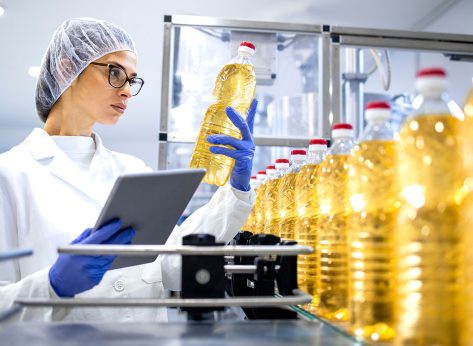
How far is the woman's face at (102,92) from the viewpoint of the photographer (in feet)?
5.26

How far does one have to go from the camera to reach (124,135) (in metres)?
8.65

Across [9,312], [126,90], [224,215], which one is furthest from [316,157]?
[126,90]

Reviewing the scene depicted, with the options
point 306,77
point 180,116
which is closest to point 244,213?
point 180,116

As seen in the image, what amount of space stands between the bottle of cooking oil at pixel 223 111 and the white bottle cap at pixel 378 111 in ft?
2.72

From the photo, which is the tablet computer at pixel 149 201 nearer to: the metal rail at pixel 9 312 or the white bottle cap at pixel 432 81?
the metal rail at pixel 9 312

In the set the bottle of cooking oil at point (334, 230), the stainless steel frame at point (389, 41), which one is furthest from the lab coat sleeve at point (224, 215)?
the stainless steel frame at point (389, 41)

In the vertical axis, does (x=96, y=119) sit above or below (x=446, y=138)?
above

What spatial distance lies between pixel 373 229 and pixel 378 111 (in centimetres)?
16

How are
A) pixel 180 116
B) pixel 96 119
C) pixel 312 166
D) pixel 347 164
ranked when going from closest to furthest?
pixel 347 164, pixel 312 166, pixel 96 119, pixel 180 116

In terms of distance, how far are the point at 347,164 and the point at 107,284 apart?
3.10 ft

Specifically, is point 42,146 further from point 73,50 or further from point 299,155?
point 299,155

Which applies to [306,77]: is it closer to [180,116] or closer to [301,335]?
[180,116]

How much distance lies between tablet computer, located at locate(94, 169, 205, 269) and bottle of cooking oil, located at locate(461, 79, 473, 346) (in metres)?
0.47

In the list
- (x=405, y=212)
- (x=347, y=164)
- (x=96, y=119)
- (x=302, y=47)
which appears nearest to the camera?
(x=405, y=212)
